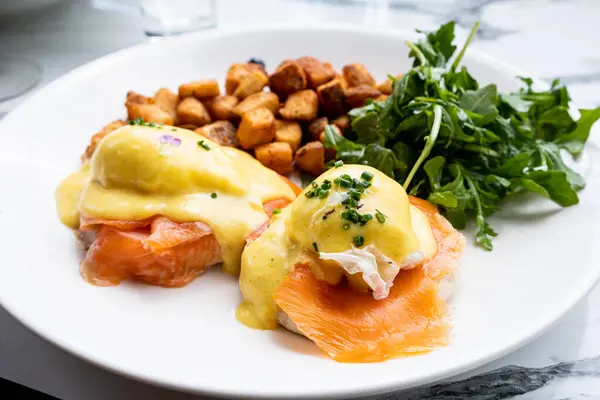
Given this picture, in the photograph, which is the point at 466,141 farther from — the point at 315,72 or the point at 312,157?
the point at 315,72

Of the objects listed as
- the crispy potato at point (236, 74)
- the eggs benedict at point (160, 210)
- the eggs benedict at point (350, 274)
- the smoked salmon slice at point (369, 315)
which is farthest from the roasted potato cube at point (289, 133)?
the smoked salmon slice at point (369, 315)

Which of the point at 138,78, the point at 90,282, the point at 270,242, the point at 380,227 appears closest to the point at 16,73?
the point at 138,78

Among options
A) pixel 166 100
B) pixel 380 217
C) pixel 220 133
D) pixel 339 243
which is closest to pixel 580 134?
pixel 380 217

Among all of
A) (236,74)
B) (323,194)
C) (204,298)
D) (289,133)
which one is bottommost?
(204,298)

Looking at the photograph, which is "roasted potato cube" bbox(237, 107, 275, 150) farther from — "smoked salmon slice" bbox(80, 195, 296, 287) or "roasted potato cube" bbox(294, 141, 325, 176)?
"smoked salmon slice" bbox(80, 195, 296, 287)

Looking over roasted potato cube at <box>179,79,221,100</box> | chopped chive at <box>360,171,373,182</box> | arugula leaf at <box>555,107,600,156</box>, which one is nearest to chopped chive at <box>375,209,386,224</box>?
chopped chive at <box>360,171,373,182</box>

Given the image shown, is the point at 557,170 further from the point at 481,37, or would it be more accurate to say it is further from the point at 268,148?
the point at 481,37
